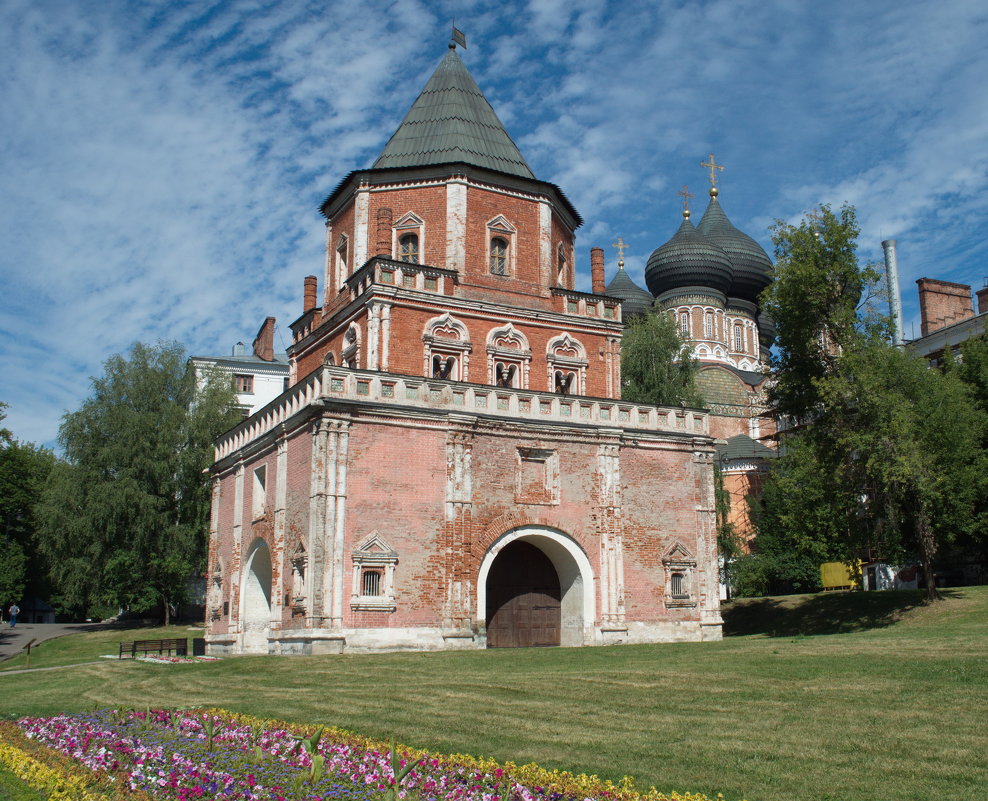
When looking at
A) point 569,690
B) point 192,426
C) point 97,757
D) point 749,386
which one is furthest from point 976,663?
point 749,386

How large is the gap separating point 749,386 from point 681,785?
5158 cm

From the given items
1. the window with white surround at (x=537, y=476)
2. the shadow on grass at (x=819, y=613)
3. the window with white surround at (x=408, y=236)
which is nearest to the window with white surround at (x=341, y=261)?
the window with white surround at (x=408, y=236)

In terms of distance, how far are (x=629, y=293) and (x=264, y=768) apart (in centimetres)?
5298

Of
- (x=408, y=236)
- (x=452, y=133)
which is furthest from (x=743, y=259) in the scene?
(x=408, y=236)

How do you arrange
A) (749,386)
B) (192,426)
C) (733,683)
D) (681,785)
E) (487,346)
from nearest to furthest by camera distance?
(681,785), (733,683), (487,346), (192,426), (749,386)

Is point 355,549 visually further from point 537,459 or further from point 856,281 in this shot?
point 856,281

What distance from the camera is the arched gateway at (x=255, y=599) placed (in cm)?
2780

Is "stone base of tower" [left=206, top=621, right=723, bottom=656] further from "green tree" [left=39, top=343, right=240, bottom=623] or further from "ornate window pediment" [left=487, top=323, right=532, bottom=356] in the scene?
"green tree" [left=39, top=343, right=240, bottom=623]

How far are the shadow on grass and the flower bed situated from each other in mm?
17535

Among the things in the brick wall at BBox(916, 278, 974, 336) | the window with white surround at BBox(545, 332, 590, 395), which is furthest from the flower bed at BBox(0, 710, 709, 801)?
the brick wall at BBox(916, 278, 974, 336)

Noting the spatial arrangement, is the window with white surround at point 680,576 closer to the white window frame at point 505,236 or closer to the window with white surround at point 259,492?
the white window frame at point 505,236

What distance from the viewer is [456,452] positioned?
79.1 ft

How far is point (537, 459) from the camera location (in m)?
25.3

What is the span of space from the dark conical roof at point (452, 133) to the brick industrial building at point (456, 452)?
0.08 metres
